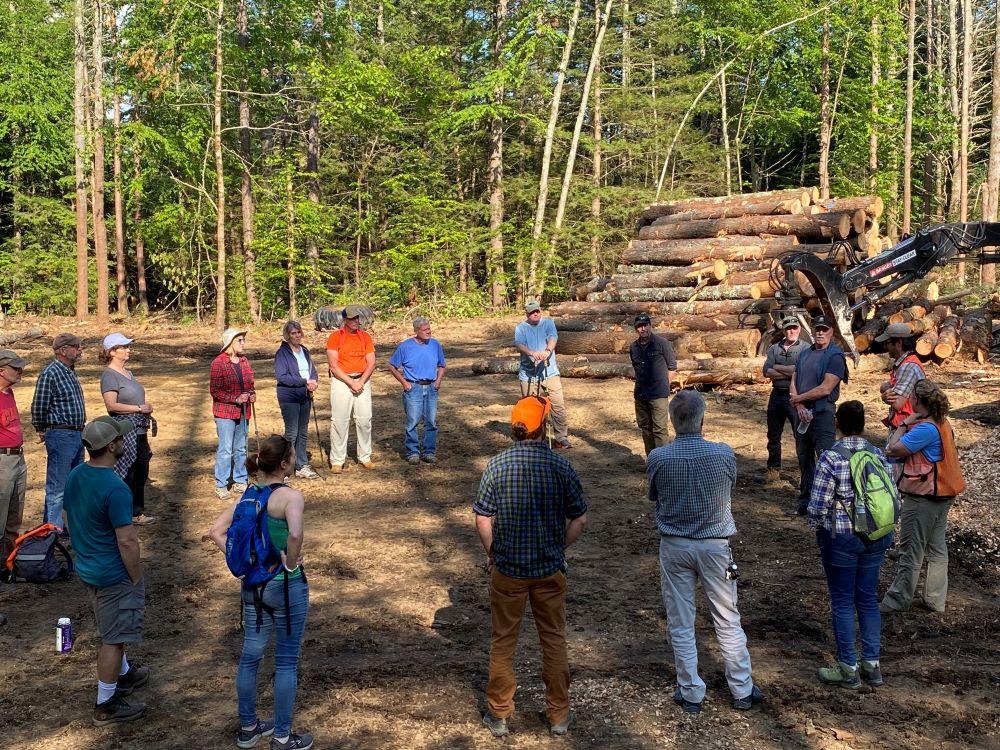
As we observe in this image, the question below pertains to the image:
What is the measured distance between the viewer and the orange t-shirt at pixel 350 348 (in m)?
10.1

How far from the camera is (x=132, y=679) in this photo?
5.23 metres

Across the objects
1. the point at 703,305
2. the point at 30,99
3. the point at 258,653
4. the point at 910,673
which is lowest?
the point at 910,673

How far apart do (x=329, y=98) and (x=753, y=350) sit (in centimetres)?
1565

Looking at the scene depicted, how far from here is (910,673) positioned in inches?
214

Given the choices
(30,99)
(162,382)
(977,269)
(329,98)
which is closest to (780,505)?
(162,382)

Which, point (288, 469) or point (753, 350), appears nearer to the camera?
point (288, 469)

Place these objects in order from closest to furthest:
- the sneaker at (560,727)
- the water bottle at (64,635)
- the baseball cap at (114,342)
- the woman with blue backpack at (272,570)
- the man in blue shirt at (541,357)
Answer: the woman with blue backpack at (272,570) < the sneaker at (560,727) < the water bottle at (64,635) < the baseball cap at (114,342) < the man in blue shirt at (541,357)

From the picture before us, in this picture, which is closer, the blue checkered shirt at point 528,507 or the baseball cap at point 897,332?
the blue checkered shirt at point 528,507

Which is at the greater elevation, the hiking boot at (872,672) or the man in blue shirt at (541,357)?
the man in blue shirt at (541,357)

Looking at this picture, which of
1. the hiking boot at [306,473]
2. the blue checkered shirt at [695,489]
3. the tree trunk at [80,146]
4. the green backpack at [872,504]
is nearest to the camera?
the blue checkered shirt at [695,489]

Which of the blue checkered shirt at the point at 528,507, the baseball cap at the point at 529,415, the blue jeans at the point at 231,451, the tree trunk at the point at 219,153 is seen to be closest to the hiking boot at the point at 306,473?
the blue jeans at the point at 231,451

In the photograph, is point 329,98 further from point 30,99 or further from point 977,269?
point 977,269

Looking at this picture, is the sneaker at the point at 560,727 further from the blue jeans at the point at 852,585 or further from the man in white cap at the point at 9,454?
the man in white cap at the point at 9,454

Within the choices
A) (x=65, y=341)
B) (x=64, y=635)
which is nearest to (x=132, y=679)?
(x=64, y=635)
